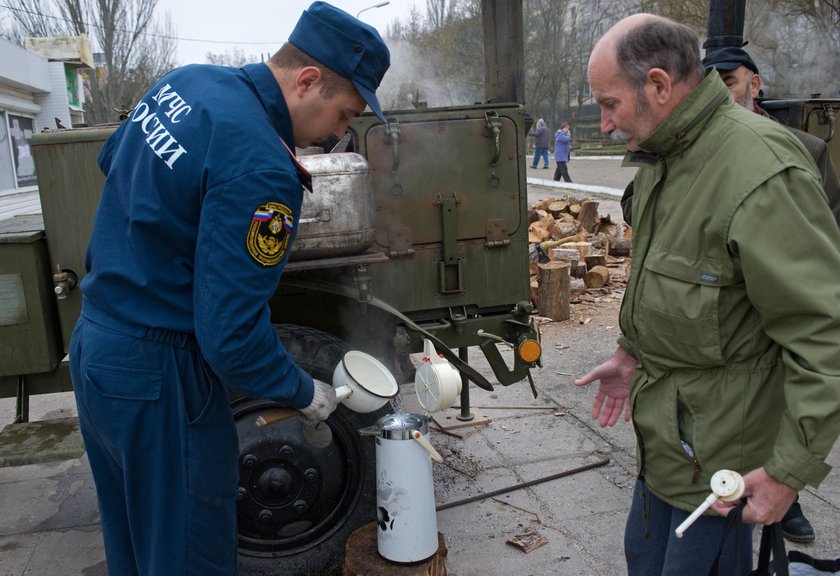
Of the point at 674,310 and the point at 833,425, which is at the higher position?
the point at 674,310

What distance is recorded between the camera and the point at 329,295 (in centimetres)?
352

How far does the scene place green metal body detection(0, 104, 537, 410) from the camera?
10.2ft

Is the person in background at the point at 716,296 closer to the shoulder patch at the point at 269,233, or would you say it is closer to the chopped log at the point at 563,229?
the shoulder patch at the point at 269,233

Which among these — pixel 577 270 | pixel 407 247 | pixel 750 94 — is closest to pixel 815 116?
pixel 750 94

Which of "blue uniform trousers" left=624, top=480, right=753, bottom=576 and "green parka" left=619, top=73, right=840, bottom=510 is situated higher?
"green parka" left=619, top=73, right=840, bottom=510

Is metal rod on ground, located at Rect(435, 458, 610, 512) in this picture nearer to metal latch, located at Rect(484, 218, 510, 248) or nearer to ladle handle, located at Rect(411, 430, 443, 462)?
ladle handle, located at Rect(411, 430, 443, 462)

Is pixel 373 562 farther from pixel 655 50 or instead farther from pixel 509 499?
pixel 655 50

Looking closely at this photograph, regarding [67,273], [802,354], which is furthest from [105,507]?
[802,354]

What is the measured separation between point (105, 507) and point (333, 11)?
1.60m

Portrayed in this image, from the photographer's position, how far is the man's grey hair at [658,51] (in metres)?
1.69

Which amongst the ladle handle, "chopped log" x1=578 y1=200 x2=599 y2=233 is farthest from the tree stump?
"chopped log" x1=578 y1=200 x2=599 y2=233

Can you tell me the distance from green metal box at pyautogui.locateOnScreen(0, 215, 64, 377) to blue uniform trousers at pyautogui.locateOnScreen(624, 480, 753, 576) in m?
2.62

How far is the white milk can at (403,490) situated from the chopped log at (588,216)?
771cm

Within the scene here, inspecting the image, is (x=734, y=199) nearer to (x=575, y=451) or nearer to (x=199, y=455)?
(x=199, y=455)
